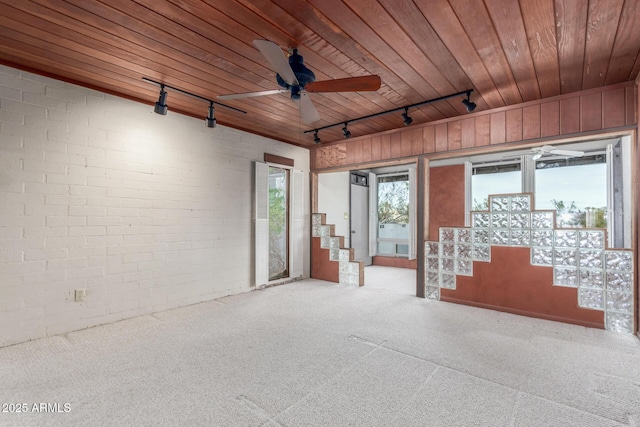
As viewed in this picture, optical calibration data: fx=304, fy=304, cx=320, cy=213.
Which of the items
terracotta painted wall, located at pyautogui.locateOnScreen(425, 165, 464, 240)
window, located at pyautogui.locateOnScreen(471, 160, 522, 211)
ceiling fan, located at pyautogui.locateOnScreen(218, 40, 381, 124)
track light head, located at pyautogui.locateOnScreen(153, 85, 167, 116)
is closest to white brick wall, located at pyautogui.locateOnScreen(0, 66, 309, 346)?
track light head, located at pyautogui.locateOnScreen(153, 85, 167, 116)

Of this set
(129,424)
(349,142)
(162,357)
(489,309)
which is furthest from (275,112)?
(489,309)

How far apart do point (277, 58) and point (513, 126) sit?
310cm

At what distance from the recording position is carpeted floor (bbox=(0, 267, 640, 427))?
1790 mm

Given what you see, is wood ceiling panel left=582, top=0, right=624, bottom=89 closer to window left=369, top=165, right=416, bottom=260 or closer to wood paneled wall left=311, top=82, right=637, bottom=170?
wood paneled wall left=311, top=82, right=637, bottom=170

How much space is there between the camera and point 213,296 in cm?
429

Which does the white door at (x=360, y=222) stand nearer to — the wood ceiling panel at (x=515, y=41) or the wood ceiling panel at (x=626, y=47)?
the wood ceiling panel at (x=515, y=41)

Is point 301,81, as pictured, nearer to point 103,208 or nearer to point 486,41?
point 486,41

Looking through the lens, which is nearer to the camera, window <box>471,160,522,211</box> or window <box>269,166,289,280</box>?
window <box>269,166,289,280</box>

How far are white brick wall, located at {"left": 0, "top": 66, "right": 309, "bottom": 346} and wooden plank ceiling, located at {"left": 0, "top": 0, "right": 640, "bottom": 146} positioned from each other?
401 mm

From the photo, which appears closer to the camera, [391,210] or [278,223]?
[278,223]

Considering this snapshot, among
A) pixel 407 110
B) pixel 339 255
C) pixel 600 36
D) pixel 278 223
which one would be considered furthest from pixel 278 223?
pixel 600 36

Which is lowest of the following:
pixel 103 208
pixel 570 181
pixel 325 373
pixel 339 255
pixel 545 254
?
pixel 325 373

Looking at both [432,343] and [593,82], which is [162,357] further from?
[593,82]

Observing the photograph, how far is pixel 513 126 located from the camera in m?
3.71
